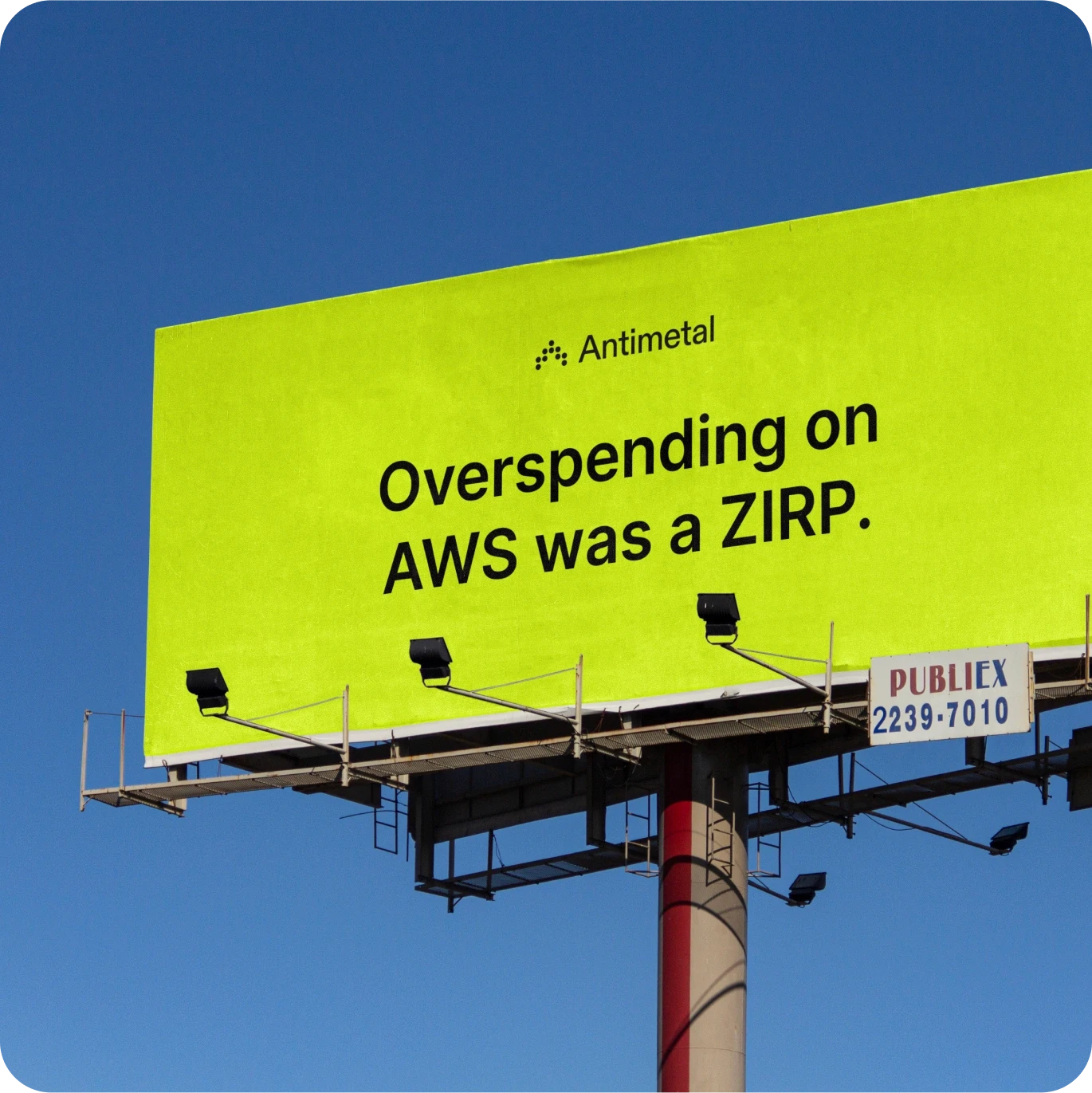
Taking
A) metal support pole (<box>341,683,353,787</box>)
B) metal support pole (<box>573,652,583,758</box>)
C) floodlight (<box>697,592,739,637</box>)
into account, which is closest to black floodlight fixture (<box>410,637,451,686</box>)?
metal support pole (<box>573,652,583,758</box>)

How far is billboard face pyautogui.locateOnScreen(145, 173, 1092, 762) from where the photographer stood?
36188 millimetres

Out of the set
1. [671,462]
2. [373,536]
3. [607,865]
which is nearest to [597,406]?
[671,462]

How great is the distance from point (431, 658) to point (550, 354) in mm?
6138

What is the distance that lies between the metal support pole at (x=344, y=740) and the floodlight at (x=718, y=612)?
6.55 metres

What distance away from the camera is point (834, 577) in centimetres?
3678

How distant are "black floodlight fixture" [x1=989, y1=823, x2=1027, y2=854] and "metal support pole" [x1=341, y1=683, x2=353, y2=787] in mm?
9184

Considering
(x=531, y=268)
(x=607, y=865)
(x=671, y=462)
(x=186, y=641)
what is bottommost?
(x=607, y=865)

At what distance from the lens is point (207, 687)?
36.7 metres

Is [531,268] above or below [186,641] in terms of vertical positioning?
above

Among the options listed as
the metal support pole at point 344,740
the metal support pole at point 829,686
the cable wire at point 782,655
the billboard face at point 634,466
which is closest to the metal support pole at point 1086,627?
the billboard face at point 634,466

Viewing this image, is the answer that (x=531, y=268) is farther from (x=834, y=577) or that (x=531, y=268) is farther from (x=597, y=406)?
(x=834, y=577)

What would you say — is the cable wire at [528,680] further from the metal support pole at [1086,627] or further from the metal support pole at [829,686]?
the metal support pole at [1086,627]

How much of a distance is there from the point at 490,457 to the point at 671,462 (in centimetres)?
283

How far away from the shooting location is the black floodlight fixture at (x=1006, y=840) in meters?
39.2
